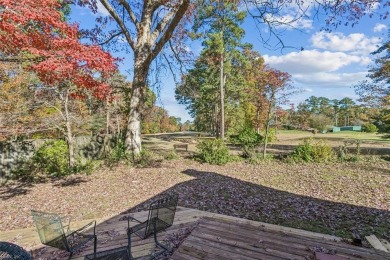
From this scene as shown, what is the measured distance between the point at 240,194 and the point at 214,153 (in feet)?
14.8

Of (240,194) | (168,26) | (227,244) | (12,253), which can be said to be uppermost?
(168,26)

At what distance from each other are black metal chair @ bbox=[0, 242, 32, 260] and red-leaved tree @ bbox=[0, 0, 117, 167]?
362 cm

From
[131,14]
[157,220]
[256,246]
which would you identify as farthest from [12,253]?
[131,14]

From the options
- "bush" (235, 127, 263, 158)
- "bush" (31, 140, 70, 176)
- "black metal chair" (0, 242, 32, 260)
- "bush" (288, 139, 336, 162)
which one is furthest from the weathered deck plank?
"bush" (235, 127, 263, 158)

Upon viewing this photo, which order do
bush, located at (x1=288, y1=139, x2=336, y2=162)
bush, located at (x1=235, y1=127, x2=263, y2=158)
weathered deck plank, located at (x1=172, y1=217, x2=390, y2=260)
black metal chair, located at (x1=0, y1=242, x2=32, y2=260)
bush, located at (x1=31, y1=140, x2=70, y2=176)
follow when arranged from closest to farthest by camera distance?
1. black metal chair, located at (x1=0, y1=242, x2=32, y2=260)
2. weathered deck plank, located at (x1=172, y1=217, x2=390, y2=260)
3. bush, located at (x1=31, y1=140, x2=70, y2=176)
4. bush, located at (x1=288, y1=139, x2=336, y2=162)
5. bush, located at (x1=235, y1=127, x2=263, y2=158)

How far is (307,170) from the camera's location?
1002cm

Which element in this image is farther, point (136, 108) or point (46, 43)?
point (136, 108)

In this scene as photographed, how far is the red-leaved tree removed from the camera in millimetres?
4445

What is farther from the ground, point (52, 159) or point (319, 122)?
point (319, 122)

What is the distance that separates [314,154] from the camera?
38.0ft

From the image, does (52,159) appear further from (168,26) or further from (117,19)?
(168,26)

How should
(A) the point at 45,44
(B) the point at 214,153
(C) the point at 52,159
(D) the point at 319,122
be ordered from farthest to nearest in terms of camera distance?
(D) the point at 319,122 < (B) the point at 214,153 < (C) the point at 52,159 < (A) the point at 45,44

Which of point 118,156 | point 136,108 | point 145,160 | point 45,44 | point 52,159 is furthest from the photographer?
point 136,108

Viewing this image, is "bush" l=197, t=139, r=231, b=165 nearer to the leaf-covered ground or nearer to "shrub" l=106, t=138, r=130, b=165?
the leaf-covered ground
